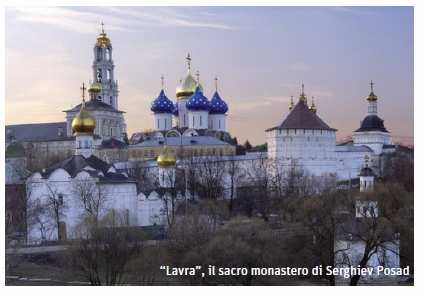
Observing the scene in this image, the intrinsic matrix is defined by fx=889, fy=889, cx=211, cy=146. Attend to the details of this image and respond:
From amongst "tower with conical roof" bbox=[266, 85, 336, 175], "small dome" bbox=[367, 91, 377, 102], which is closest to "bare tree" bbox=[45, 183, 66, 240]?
"small dome" bbox=[367, 91, 377, 102]

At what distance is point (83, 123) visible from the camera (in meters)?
14.2

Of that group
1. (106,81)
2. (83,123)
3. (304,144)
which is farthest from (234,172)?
(106,81)

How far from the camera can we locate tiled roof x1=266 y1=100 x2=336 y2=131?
16234mm

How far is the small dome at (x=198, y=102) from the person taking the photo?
20500 mm

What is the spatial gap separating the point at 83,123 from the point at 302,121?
181 inches

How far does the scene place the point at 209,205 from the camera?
1282cm

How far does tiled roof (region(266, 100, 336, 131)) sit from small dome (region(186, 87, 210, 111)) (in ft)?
12.9

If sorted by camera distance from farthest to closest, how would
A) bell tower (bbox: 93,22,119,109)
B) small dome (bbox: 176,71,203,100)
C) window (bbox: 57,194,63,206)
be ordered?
bell tower (bbox: 93,22,119,109), small dome (bbox: 176,71,203,100), window (bbox: 57,194,63,206)

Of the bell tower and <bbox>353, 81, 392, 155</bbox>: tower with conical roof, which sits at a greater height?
the bell tower

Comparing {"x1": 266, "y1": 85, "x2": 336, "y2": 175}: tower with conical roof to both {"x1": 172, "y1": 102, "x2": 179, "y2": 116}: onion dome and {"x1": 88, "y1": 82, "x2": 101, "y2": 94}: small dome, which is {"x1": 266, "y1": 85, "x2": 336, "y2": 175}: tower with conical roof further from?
{"x1": 88, "y1": 82, "x2": 101, "y2": 94}: small dome

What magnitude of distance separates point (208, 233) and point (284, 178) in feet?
16.9
